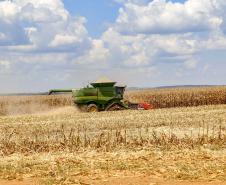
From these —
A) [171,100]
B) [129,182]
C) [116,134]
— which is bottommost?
[129,182]

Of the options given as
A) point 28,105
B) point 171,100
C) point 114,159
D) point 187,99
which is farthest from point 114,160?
point 28,105

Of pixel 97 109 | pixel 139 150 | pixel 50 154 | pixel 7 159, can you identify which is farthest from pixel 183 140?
pixel 97 109

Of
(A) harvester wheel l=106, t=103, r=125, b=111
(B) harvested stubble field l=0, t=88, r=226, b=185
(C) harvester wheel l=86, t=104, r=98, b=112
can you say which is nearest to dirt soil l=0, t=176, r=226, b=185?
(B) harvested stubble field l=0, t=88, r=226, b=185

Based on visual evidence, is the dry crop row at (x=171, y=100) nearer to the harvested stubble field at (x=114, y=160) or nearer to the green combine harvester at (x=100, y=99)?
the green combine harvester at (x=100, y=99)

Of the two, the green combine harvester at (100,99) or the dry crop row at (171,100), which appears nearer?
the green combine harvester at (100,99)

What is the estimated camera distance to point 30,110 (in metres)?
46.3

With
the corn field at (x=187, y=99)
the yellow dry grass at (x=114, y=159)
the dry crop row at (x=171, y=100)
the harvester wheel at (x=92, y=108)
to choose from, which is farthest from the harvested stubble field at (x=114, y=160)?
the corn field at (x=187, y=99)

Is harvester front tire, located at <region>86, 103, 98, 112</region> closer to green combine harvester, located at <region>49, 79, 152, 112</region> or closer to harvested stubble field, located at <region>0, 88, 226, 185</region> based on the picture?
green combine harvester, located at <region>49, 79, 152, 112</region>

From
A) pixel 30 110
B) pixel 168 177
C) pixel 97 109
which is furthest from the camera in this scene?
pixel 30 110

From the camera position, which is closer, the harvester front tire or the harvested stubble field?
the harvested stubble field

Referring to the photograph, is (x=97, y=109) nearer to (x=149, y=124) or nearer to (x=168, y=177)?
(x=149, y=124)

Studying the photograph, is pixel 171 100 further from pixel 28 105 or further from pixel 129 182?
pixel 129 182

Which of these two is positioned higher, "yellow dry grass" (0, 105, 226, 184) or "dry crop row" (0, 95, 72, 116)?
"dry crop row" (0, 95, 72, 116)

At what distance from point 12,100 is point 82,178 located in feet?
142
